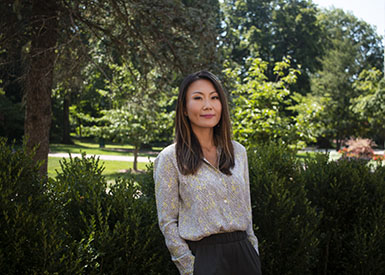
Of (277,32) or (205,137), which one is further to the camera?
(277,32)

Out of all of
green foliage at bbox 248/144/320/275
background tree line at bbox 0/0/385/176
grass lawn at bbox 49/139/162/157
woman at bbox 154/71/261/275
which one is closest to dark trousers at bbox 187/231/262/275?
woman at bbox 154/71/261/275

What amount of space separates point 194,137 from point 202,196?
0.42m

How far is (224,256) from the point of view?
2.10 meters

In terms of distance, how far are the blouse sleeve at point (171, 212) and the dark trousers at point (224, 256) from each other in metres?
0.06

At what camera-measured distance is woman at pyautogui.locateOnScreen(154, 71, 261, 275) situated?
2.09 metres

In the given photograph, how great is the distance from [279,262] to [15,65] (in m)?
8.67

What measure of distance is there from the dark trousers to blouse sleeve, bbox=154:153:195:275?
6 centimetres

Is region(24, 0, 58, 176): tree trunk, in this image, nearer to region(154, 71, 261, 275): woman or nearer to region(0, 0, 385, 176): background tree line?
region(0, 0, 385, 176): background tree line

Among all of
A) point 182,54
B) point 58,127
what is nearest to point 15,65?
point 182,54

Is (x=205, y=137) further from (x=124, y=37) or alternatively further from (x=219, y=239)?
(x=124, y=37)

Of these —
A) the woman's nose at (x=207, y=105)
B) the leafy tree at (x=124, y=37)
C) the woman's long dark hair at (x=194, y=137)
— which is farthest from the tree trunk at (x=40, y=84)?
the woman's nose at (x=207, y=105)

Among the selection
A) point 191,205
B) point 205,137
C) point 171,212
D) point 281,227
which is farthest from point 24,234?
point 281,227

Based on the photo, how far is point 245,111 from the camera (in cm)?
907

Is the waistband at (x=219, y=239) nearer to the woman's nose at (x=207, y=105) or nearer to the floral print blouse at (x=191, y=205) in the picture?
the floral print blouse at (x=191, y=205)
